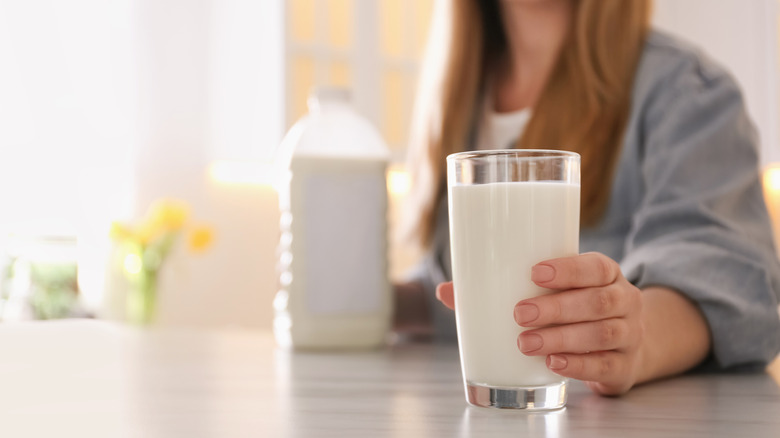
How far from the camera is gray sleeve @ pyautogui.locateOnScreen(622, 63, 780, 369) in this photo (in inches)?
27.0

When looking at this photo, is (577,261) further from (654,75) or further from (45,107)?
(45,107)

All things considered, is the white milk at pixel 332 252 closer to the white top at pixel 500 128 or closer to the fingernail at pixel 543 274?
the white top at pixel 500 128

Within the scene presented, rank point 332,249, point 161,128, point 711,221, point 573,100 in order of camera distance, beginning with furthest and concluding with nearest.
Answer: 1. point 161,128
2. point 573,100
3. point 332,249
4. point 711,221

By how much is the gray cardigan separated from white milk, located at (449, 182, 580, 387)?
26 cm

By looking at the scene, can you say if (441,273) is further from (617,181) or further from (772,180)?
(772,180)

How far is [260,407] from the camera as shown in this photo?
20.3 inches

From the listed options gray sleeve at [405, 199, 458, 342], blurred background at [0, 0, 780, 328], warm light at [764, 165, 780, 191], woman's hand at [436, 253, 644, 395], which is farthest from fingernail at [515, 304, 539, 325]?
warm light at [764, 165, 780, 191]

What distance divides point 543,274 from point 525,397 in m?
0.08

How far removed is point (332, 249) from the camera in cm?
89

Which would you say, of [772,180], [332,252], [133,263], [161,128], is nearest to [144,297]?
[133,263]

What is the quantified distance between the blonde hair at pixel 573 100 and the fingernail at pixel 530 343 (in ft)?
1.77

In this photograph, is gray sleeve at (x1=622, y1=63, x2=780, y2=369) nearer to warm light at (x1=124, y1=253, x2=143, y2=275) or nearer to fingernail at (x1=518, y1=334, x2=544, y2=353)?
fingernail at (x1=518, y1=334, x2=544, y2=353)

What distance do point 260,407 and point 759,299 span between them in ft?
1.59

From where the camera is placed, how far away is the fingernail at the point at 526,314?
1.47ft
